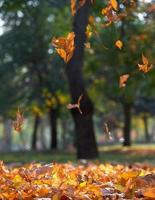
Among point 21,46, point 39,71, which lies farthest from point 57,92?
point 21,46

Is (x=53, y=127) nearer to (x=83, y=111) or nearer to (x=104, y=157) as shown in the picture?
(x=104, y=157)

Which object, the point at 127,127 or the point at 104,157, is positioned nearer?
the point at 104,157

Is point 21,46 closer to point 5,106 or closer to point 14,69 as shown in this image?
point 14,69

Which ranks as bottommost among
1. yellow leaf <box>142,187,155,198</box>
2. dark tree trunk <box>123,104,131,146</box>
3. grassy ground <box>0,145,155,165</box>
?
yellow leaf <box>142,187,155,198</box>

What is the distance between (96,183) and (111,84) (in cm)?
2262

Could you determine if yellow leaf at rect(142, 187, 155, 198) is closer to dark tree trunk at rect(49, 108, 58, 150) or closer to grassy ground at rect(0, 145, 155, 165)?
grassy ground at rect(0, 145, 155, 165)

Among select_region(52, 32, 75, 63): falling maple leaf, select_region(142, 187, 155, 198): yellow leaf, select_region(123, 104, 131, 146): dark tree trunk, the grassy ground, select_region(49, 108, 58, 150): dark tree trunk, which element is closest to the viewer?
select_region(142, 187, 155, 198): yellow leaf

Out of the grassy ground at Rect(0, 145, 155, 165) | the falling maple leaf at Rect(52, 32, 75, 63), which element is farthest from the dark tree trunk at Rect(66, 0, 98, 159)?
the falling maple leaf at Rect(52, 32, 75, 63)

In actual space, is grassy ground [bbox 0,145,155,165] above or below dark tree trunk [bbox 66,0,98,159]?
below

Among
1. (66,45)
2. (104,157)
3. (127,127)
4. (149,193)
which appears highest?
(127,127)

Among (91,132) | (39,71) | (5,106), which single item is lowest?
(91,132)

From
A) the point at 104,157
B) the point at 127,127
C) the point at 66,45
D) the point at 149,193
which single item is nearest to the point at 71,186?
the point at 149,193

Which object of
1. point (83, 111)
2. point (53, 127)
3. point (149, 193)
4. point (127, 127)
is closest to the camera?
point (149, 193)

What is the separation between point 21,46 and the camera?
2791 cm
